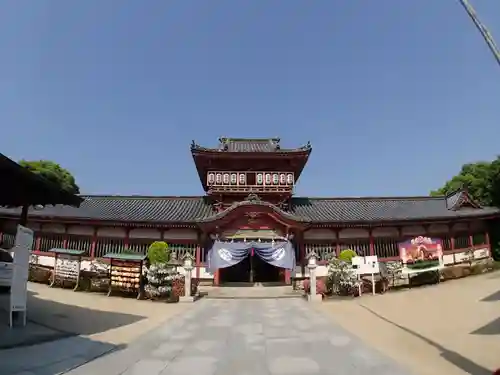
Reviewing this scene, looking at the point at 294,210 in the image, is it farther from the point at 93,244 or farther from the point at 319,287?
the point at 93,244

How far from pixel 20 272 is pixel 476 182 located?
141 feet

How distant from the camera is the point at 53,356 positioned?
7.16 m

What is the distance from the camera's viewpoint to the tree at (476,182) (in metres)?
32.0

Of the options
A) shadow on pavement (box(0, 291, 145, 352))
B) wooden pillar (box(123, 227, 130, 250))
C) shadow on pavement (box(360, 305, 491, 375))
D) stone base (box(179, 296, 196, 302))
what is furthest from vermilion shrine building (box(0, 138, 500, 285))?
shadow on pavement (box(360, 305, 491, 375))

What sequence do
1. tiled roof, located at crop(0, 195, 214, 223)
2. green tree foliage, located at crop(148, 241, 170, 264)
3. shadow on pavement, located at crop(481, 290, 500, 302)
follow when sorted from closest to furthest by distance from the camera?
shadow on pavement, located at crop(481, 290, 500, 302)
green tree foliage, located at crop(148, 241, 170, 264)
tiled roof, located at crop(0, 195, 214, 223)

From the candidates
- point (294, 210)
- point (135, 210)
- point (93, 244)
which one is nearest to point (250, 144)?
point (294, 210)

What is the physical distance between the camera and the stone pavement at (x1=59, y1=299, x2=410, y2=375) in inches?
262

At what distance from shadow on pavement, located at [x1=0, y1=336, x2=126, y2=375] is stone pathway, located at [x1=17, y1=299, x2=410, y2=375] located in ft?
1.08

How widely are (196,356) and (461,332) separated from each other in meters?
7.22

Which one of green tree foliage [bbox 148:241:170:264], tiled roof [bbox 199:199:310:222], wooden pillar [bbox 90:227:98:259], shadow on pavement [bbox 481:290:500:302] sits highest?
tiled roof [bbox 199:199:310:222]

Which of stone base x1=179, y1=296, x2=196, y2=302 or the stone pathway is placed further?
stone base x1=179, y1=296, x2=196, y2=302

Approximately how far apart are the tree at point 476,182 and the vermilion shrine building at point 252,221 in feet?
18.2

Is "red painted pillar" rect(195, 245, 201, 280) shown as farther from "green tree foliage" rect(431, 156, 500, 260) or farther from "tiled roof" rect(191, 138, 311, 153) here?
"green tree foliage" rect(431, 156, 500, 260)

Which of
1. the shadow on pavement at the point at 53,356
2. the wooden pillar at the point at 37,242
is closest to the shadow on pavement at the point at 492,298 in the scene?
the shadow on pavement at the point at 53,356
